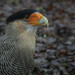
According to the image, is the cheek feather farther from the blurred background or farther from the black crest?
the blurred background

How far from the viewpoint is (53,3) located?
8336mm

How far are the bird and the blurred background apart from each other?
2.86 ft

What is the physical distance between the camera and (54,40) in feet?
16.2

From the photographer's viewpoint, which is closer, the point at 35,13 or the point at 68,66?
the point at 35,13

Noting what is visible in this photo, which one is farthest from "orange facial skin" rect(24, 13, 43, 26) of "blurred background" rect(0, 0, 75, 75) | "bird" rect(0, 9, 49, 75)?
"blurred background" rect(0, 0, 75, 75)

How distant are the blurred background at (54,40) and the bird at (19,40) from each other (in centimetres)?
87

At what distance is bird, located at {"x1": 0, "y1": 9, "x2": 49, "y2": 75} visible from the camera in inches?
114

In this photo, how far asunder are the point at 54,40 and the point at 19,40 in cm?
211

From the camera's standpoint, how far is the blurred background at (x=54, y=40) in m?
3.99

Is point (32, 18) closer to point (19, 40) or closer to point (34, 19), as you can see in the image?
point (34, 19)

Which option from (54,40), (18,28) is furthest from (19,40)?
(54,40)

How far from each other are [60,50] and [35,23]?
172 cm

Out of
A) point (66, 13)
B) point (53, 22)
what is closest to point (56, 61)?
point (53, 22)

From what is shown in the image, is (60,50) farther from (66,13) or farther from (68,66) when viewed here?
(66,13)
